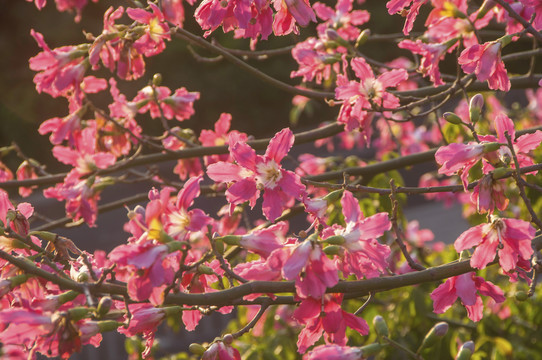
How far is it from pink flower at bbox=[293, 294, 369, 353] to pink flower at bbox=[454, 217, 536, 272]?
0.32 metres

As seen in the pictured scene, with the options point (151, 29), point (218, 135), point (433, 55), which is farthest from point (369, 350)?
point (218, 135)

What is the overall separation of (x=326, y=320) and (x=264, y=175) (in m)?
0.38

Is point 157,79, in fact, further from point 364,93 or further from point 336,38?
point 364,93

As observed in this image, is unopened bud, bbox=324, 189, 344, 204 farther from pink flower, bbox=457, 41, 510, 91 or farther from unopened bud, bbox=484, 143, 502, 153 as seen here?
pink flower, bbox=457, 41, 510, 91

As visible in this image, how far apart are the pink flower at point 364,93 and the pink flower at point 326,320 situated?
884 millimetres

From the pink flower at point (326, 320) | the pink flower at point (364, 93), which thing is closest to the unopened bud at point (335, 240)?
the pink flower at point (326, 320)

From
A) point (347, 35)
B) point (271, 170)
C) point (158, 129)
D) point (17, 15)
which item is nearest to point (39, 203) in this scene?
point (158, 129)

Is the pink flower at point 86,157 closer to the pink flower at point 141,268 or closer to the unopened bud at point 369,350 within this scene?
the pink flower at point 141,268

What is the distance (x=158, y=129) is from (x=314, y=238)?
14.4m

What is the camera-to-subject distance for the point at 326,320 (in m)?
1.64

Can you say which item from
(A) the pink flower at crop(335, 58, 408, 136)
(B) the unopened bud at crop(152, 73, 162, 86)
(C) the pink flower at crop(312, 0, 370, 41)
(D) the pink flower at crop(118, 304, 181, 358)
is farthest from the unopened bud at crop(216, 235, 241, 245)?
(C) the pink flower at crop(312, 0, 370, 41)

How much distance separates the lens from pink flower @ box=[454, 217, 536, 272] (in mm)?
1604

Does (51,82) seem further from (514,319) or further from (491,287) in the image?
(514,319)

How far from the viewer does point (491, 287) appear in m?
1.81
